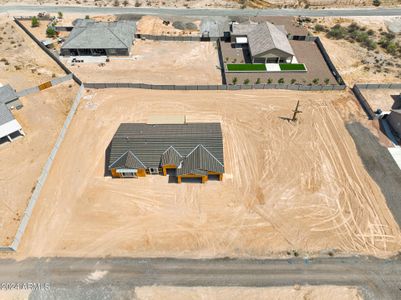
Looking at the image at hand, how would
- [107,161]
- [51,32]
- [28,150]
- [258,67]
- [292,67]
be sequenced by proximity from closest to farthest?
[107,161] → [28,150] → [258,67] → [292,67] → [51,32]

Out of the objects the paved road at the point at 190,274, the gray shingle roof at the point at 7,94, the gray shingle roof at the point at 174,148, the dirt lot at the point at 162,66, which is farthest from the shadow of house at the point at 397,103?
the gray shingle roof at the point at 7,94

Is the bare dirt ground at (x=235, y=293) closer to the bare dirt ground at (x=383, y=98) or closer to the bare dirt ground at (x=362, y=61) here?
the bare dirt ground at (x=383, y=98)

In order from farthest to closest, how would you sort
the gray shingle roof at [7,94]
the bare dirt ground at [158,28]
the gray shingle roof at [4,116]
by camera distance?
the bare dirt ground at [158,28]
the gray shingle roof at [7,94]
the gray shingle roof at [4,116]

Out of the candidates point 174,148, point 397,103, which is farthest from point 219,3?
point 174,148

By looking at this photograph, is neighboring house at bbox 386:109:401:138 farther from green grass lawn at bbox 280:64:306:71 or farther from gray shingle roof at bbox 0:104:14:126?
gray shingle roof at bbox 0:104:14:126

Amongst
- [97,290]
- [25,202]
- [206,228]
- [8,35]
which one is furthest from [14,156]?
[8,35]

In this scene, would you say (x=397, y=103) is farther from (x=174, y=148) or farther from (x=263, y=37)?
(x=174, y=148)
